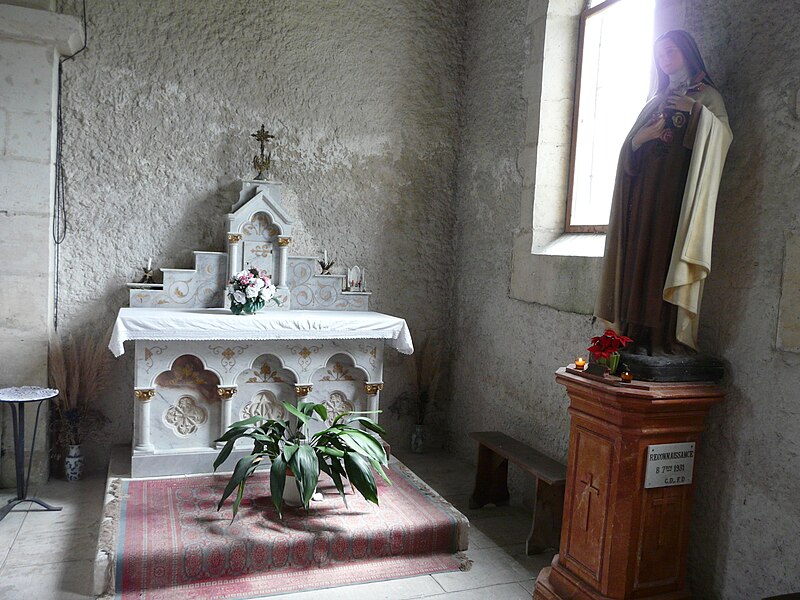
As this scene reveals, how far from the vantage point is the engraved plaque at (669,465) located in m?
Result: 2.76

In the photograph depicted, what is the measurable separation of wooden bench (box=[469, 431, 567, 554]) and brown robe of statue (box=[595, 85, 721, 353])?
3.44 ft

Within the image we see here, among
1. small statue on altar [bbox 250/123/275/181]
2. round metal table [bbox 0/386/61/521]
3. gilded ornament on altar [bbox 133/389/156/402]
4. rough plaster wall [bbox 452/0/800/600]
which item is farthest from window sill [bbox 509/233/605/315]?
round metal table [bbox 0/386/61/521]

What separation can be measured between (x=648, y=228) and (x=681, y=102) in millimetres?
541

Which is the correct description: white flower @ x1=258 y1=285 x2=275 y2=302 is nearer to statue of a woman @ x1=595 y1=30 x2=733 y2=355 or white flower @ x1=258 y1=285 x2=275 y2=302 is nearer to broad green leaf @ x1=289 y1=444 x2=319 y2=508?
broad green leaf @ x1=289 y1=444 x2=319 y2=508

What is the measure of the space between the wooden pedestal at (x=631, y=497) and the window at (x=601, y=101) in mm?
1586

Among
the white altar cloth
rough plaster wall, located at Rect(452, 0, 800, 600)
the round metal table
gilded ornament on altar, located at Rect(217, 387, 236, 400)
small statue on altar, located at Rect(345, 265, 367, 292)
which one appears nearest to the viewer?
rough plaster wall, located at Rect(452, 0, 800, 600)

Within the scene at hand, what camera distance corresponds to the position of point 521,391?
15.0 feet

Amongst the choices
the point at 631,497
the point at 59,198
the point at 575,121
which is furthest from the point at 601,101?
the point at 59,198

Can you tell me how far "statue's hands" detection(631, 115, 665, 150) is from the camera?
2859 millimetres

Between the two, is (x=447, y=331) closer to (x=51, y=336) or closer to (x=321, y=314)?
(x=321, y=314)

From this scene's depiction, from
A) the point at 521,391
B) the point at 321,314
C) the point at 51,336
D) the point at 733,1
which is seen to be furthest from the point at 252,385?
the point at 733,1

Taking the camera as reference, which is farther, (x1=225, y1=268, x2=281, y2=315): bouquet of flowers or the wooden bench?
(x1=225, y1=268, x2=281, y2=315): bouquet of flowers

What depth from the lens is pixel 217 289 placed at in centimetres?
481

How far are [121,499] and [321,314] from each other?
5.72 ft
